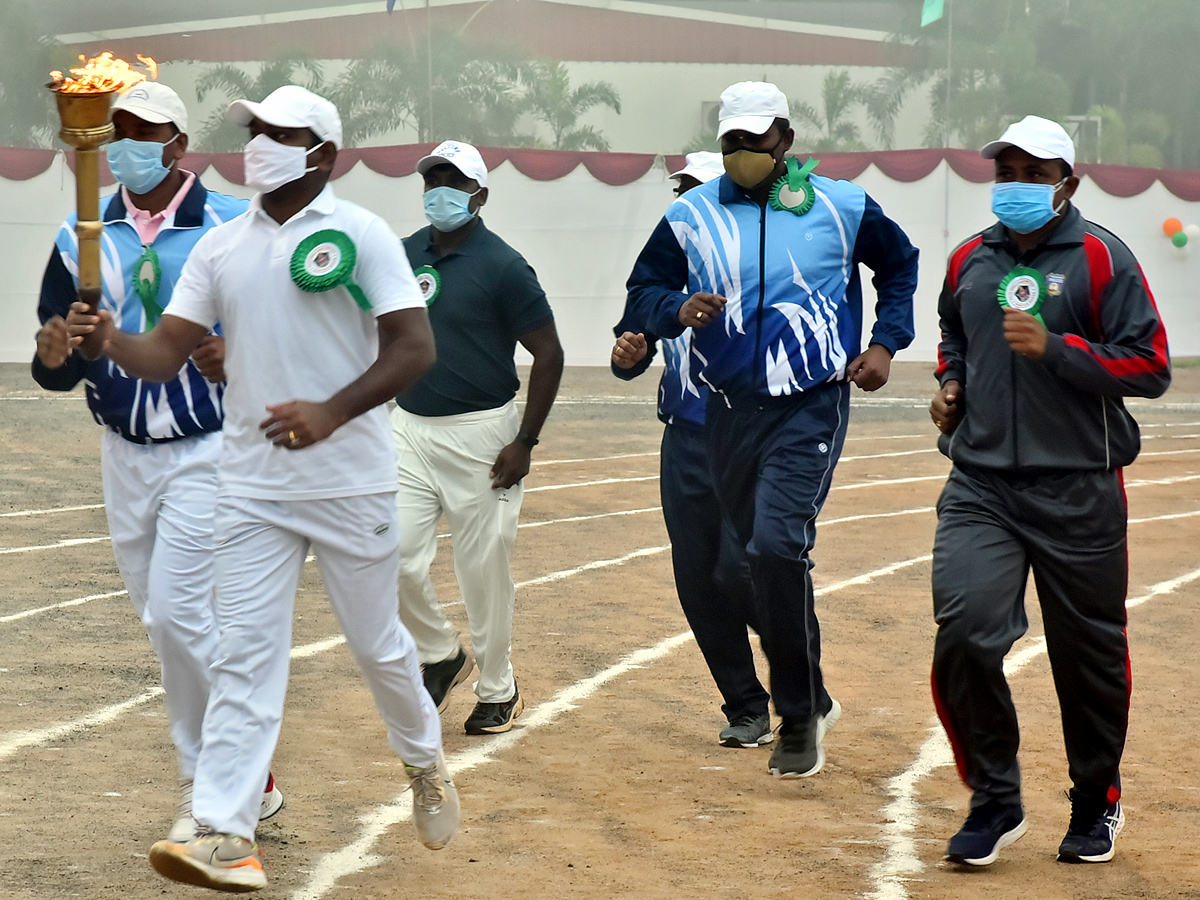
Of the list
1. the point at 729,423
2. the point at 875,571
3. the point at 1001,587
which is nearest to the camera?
the point at 1001,587

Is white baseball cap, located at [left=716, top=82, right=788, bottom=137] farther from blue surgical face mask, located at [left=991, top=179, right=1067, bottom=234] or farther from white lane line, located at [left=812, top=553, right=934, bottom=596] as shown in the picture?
white lane line, located at [left=812, top=553, right=934, bottom=596]

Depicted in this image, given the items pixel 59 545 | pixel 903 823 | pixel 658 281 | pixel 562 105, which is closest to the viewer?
pixel 903 823

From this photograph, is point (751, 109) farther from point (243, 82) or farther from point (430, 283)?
point (243, 82)

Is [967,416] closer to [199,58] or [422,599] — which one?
[422,599]

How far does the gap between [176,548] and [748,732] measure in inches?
106

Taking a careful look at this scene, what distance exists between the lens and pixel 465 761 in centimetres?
645

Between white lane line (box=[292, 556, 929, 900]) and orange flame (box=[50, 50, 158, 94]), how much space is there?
229cm

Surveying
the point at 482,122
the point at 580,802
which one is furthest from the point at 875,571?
the point at 482,122

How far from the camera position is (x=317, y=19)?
4172cm

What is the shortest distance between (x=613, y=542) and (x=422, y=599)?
17.7ft

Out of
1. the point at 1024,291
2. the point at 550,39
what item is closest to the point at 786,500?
the point at 1024,291

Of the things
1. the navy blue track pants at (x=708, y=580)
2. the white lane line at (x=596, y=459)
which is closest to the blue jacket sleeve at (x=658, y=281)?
the navy blue track pants at (x=708, y=580)

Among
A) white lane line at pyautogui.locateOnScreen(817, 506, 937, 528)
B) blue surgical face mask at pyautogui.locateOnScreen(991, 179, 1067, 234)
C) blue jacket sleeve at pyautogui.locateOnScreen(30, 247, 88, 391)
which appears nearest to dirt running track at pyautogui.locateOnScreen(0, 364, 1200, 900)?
white lane line at pyautogui.locateOnScreen(817, 506, 937, 528)

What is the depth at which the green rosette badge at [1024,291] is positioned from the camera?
200 inches
